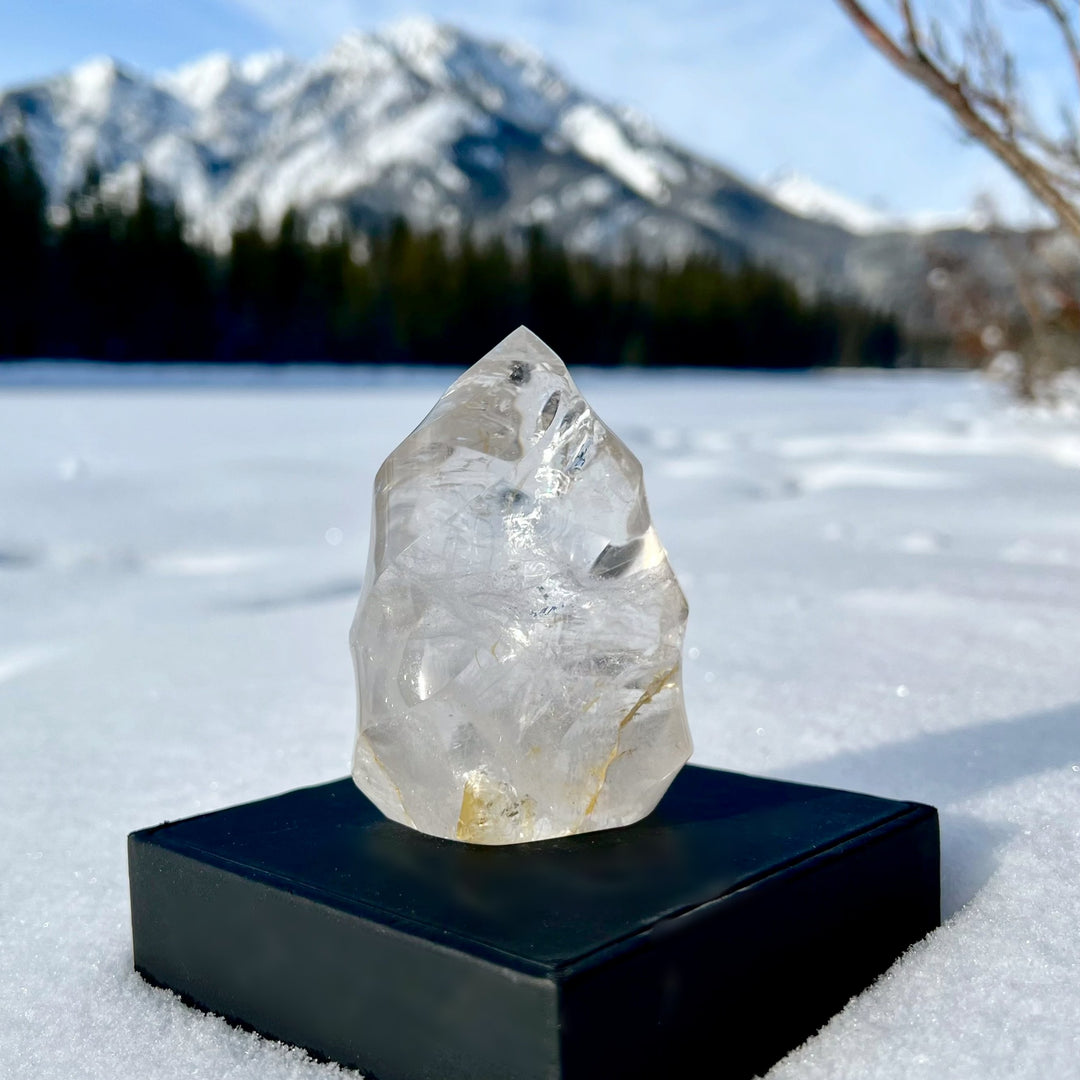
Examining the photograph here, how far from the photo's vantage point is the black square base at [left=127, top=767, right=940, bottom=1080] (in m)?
1.14

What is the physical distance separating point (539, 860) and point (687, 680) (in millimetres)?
1536

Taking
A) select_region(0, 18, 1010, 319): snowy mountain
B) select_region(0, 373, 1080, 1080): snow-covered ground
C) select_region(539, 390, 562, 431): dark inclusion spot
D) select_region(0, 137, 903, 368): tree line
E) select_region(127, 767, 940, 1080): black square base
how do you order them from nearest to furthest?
select_region(127, 767, 940, 1080): black square base → select_region(0, 373, 1080, 1080): snow-covered ground → select_region(539, 390, 562, 431): dark inclusion spot → select_region(0, 137, 903, 368): tree line → select_region(0, 18, 1010, 319): snowy mountain

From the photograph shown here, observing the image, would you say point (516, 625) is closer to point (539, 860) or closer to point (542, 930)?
point (539, 860)

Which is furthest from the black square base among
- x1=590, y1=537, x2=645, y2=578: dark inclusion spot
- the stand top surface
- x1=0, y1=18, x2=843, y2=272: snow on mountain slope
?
x1=0, y1=18, x2=843, y2=272: snow on mountain slope

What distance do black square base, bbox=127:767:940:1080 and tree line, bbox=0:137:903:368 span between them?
1680 centimetres

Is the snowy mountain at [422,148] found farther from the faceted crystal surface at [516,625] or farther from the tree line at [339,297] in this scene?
the faceted crystal surface at [516,625]

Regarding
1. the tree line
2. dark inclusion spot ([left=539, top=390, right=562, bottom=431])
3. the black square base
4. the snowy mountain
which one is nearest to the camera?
the black square base

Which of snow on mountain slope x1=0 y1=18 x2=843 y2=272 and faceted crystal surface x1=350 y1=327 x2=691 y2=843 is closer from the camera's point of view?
faceted crystal surface x1=350 y1=327 x2=691 y2=843

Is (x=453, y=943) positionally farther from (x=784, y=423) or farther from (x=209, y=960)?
(x=784, y=423)

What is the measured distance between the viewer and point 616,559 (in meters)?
1.47

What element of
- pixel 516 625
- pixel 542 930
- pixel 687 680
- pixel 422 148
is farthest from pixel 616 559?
pixel 422 148

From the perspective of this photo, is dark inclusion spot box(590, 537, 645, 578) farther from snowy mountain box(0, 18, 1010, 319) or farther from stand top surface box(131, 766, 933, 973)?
snowy mountain box(0, 18, 1010, 319)

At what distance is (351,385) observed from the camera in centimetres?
1345

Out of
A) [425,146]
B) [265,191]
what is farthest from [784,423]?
[265,191]
